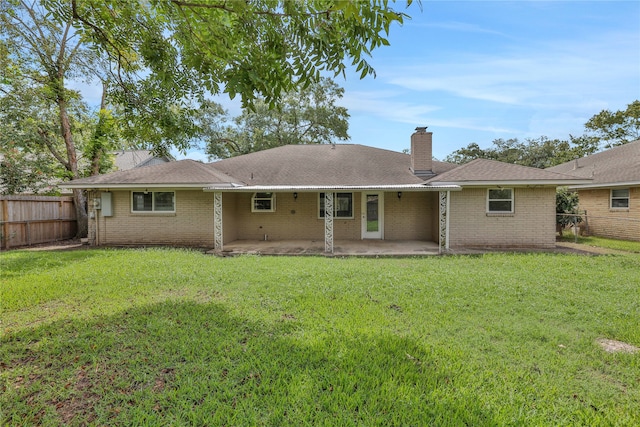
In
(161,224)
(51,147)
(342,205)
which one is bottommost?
(161,224)

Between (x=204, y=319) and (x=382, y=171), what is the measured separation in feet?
35.5

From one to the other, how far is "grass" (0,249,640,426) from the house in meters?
4.63

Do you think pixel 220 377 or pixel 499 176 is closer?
pixel 220 377

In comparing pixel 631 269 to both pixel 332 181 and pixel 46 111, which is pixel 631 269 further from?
pixel 46 111

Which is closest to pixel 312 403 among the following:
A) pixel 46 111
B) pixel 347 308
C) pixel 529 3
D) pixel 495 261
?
pixel 347 308

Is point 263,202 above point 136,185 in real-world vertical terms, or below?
below

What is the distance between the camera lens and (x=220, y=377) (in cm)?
312

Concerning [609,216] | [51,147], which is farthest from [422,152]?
[51,147]

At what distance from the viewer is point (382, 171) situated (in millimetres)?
13695

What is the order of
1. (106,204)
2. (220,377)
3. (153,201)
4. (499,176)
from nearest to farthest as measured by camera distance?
(220,377), (499,176), (106,204), (153,201)

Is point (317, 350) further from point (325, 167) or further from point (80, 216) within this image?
point (80, 216)

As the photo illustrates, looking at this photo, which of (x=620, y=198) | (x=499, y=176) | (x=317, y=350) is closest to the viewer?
(x=317, y=350)

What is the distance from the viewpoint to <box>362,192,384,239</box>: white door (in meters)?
13.2

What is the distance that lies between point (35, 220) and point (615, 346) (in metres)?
17.9
